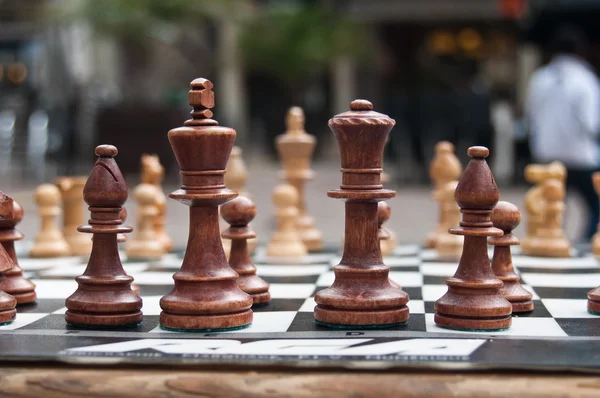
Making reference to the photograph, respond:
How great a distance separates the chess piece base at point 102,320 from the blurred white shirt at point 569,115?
127 inches

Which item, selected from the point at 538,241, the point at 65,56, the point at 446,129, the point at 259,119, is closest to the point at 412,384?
the point at 538,241

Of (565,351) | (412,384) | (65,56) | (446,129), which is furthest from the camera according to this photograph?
(65,56)

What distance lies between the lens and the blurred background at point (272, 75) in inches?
351

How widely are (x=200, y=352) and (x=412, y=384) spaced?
308 millimetres

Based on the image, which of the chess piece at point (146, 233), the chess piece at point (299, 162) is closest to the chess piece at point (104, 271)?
the chess piece at point (146, 233)

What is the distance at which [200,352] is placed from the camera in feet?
4.05

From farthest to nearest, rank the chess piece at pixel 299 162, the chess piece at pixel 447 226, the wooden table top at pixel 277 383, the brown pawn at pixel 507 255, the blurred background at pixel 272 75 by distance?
the blurred background at pixel 272 75, the chess piece at pixel 299 162, the chess piece at pixel 447 226, the brown pawn at pixel 507 255, the wooden table top at pixel 277 383

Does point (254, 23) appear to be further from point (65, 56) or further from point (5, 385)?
point (5, 385)

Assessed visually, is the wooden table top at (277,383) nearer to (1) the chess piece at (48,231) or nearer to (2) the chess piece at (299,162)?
(1) the chess piece at (48,231)

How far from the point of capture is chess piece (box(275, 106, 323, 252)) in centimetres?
277

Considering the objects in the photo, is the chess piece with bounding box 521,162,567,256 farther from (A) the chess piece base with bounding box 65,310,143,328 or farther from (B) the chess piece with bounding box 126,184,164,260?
(A) the chess piece base with bounding box 65,310,143,328

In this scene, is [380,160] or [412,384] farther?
[380,160]

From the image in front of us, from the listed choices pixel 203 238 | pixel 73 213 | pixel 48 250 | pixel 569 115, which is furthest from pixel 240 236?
pixel 569 115

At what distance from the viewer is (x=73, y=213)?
2.76 meters
